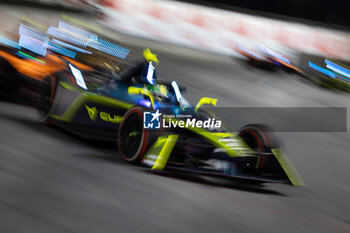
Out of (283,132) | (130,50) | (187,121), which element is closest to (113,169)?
(187,121)

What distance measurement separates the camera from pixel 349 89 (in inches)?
660

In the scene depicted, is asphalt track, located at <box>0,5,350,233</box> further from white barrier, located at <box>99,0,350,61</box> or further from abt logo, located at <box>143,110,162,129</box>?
white barrier, located at <box>99,0,350,61</box>

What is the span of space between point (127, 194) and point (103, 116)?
184cm

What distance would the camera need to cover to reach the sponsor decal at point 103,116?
6.68 m

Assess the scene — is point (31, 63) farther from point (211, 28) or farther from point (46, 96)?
point (211, 28)

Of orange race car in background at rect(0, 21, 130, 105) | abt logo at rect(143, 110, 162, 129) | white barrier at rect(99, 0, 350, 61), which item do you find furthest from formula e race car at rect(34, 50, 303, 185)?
white barrier at rect(99, 0, 350, 61)

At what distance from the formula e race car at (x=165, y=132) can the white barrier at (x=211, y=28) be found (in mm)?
10061

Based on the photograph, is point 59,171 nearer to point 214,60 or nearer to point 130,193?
point 130,193

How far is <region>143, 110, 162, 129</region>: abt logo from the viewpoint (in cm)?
599

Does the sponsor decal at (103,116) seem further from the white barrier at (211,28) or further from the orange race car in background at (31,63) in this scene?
the white barrier at (211,28)

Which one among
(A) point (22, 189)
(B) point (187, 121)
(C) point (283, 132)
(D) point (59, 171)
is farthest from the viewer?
(C) point (283, 132)

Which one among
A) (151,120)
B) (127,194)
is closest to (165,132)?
(151,120)

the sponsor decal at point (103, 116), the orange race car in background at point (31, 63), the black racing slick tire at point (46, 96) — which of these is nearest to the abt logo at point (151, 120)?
the sponsor decal at point (103, 116)

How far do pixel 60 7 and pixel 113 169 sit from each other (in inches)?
431
